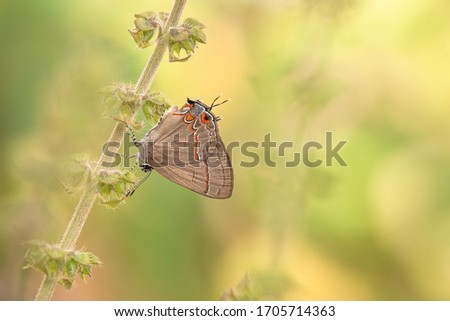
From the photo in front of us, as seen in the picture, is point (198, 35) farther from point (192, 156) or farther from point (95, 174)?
point (192, 156)

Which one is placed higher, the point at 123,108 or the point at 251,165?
the point at 251,165

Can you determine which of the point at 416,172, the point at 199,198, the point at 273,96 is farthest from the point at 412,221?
the point at 273,96

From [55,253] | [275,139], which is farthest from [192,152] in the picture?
[55,253]

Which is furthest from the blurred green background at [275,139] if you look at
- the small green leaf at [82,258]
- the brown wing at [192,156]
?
the small green leaf at [82,258]

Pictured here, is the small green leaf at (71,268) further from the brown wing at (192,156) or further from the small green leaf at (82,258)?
the brown wing at (192,156)

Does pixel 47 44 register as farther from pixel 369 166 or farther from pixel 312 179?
pixel 312 179
